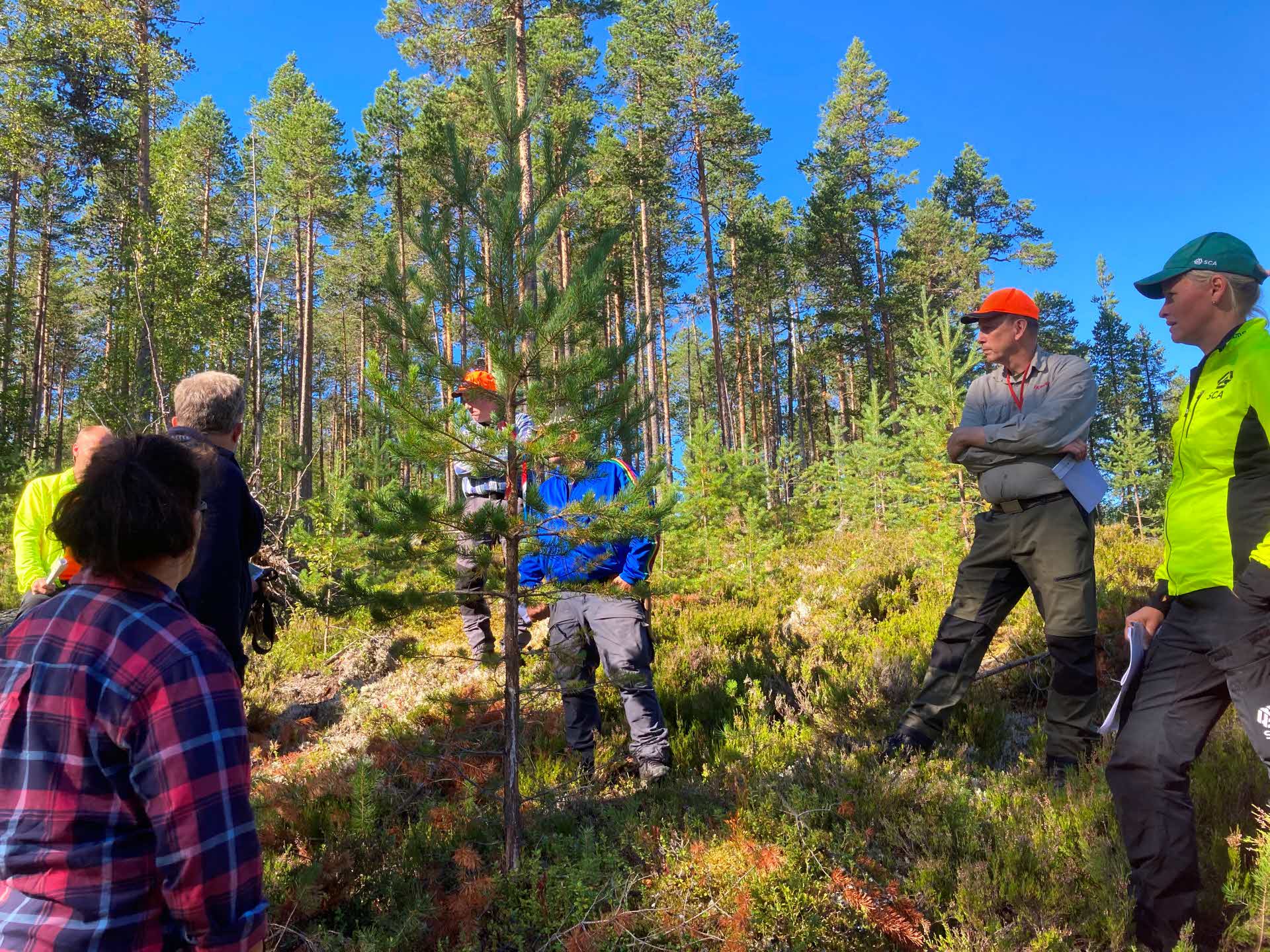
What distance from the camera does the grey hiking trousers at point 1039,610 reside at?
3.58 m

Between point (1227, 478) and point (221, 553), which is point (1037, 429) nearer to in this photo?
point (1227, 478)

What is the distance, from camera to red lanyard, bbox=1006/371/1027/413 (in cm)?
391

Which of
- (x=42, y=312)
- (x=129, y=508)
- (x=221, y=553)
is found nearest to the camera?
(x=129, y=508)

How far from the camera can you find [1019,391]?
3.96m

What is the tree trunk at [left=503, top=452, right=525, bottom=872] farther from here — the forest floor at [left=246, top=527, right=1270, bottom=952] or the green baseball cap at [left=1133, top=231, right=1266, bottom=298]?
the green baseball cap at [left=1133, top=231, right=1266, bottom=298]

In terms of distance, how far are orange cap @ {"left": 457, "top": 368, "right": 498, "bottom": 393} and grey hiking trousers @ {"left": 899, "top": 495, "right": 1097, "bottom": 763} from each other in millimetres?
2981

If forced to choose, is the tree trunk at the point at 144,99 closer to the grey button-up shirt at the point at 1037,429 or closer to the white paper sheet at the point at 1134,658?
the grey button-up shirt at the point at 1037,429

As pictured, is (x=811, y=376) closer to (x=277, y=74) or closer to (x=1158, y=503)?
(x=1158, y=503)

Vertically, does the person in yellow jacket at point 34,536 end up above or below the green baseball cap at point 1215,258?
below

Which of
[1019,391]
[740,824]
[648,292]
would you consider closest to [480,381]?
[740,824]

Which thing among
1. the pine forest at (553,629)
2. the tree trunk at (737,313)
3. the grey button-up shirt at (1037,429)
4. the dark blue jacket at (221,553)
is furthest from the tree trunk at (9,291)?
the tree trunk at (737,313)

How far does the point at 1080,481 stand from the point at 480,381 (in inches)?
132

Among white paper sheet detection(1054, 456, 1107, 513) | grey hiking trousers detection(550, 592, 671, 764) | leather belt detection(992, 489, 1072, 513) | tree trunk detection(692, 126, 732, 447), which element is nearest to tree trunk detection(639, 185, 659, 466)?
tree trunk detection(692, 126, 732, 447)

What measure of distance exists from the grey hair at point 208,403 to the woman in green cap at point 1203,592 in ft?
12.8
